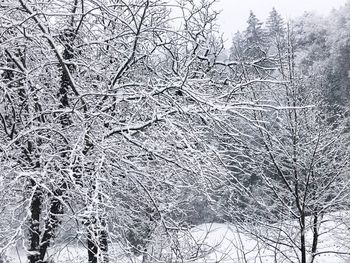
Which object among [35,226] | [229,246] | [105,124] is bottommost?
[229,246]

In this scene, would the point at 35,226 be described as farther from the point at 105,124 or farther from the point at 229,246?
the point at 229,246

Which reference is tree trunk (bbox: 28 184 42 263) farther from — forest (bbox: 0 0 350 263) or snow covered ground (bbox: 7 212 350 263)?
snow covered ground (bbox: 7 212 350 263)

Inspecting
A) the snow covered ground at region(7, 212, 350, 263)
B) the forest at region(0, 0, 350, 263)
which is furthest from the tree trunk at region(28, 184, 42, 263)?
the snow covered ground at region(7, 212, 350, 263)

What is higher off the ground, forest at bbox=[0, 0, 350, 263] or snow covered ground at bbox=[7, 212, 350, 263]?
forest at bbox=[0, 0, 350, 263]

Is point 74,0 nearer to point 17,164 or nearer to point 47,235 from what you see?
point 17,164

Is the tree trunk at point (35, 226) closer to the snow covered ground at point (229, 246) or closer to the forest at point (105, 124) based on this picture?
the forest at point (105, 124)

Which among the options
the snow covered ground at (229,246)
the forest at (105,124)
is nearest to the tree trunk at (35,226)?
the forest at (105,124)

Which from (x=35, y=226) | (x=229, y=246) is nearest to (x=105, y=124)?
(x=35, y=226)

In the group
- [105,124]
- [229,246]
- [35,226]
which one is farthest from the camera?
[229,246]

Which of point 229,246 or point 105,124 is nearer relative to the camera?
point 105,124

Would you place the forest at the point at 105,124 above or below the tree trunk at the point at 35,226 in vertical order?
above

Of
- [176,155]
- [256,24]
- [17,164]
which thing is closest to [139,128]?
[176,155]

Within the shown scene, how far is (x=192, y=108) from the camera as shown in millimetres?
3615

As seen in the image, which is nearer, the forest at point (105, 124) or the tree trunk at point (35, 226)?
the forest at point (105, 124)
